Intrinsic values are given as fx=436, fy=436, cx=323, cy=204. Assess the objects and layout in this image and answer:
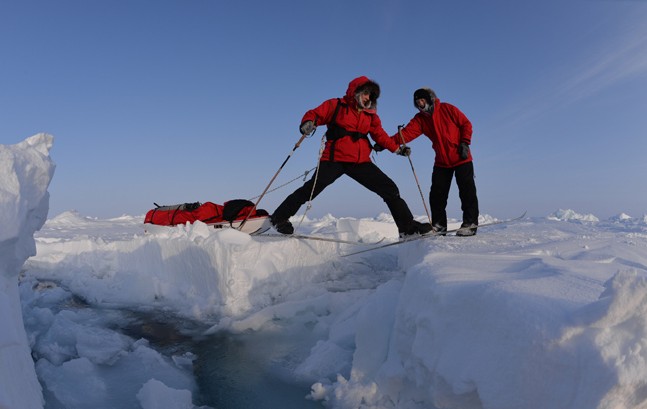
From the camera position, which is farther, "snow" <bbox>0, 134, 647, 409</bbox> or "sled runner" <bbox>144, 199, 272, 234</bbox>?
"sled runner" <bbox>144, 199, 272, 234</bbox>

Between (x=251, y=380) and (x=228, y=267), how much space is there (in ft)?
5.99

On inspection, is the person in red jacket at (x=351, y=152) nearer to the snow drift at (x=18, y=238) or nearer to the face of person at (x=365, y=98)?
the face of person at (x=365, y=98)

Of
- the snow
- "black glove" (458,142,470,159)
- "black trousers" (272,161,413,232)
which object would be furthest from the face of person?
the snow

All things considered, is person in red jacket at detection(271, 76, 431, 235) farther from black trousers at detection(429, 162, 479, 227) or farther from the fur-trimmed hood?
black trousers at detection(429, 162, 479, 227)

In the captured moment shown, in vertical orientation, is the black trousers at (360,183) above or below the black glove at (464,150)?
below

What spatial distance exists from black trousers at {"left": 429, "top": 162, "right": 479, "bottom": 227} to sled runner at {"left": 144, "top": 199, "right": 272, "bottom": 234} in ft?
7.32

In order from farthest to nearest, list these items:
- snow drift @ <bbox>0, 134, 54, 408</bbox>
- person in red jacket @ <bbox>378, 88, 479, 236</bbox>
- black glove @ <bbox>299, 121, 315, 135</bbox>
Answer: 1. person in red jacket @ <bbox>378, 88, 479, 236</bbox>
2. black glove @ <bbox>299, 121, 315, 135</bbox>
3. snow drift @ <bbox>0, 134, 54, 408</bbox>

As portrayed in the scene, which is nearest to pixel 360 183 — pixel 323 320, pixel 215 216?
pixel 323 320

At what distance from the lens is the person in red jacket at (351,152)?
15.8 feet

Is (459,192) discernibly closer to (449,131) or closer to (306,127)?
(449,131)

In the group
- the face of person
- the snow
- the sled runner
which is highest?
the face of person

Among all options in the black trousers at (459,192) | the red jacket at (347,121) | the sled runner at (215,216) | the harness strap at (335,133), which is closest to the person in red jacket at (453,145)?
the black trousers at (459,192)

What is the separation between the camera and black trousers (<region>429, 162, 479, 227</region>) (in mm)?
4852

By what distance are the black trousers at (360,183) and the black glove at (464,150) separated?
0.80 m
